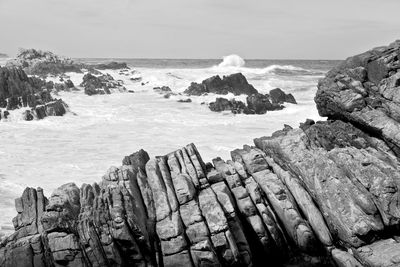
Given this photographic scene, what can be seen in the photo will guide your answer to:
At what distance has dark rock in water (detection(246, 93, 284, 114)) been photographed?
4831 cm

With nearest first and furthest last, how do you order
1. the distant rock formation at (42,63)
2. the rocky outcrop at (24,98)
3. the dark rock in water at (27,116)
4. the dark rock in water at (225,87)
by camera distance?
the dark rock in water at (27,116), the rocky outcrop at (24,98), the dark rock in water at (225,87), the distant rock formation at (42,63)

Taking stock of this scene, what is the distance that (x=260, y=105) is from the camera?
4862cm

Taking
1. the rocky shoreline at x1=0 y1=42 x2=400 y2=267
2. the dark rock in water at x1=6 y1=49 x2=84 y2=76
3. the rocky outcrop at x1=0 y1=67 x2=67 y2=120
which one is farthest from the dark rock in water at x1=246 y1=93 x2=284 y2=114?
the dark rock in water at x1=6 y1=49 x2=84 y2=76

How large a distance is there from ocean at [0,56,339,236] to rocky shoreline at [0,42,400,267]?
15.2 feet

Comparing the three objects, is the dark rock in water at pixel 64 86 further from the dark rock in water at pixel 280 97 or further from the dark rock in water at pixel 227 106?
the dark rock in water at pixel 280 97

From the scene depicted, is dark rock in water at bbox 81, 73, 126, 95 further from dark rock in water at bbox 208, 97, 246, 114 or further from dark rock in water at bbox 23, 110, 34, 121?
dark rock in water at bbox 208, 97, 246, 114

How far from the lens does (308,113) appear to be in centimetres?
4675

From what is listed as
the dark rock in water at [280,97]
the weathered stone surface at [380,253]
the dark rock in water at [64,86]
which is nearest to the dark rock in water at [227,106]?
the dark rock in water at [280,97]

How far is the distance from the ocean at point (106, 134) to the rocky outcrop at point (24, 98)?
1.59m

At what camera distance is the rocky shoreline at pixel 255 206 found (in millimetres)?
13312

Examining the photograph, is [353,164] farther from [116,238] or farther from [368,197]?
[116,238]

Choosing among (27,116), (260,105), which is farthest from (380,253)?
(27,116)

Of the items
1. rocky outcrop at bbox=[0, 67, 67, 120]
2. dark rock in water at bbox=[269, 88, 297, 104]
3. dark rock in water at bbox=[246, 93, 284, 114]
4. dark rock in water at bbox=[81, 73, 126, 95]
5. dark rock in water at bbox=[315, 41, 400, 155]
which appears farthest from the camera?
dark rock in water at bbox=[81, 73, 126, 95]

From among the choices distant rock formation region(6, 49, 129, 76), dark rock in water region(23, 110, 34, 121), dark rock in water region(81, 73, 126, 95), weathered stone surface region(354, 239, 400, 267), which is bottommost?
dark rock in water region(23, 110, 34, 121)
